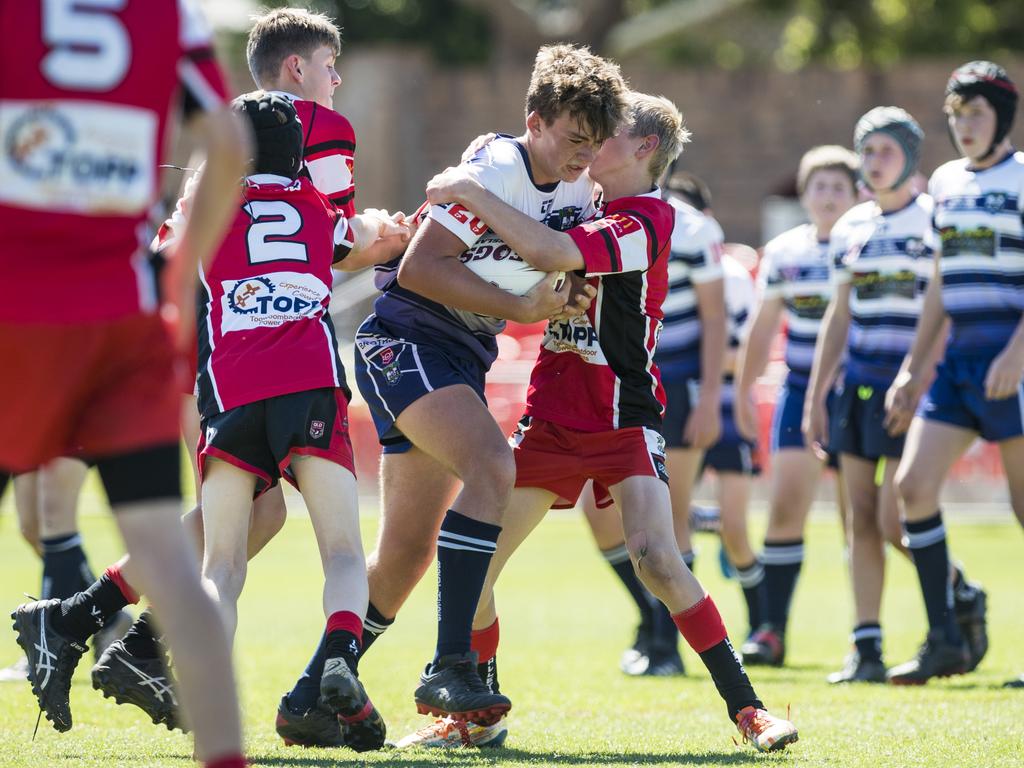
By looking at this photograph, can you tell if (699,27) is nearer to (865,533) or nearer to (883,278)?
(883,278)

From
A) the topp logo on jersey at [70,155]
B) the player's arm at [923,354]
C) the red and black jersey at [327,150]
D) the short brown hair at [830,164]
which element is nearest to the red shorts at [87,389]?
the topp logo on jersey at [70,155]

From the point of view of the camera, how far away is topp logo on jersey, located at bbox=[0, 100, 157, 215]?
2.79 m

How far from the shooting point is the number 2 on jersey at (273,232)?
15.0 ft

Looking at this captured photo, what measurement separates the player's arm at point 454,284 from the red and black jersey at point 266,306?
11.1 inches

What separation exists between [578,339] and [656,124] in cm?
75

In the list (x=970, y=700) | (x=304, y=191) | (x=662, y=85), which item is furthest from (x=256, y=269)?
(x=662, y=85)

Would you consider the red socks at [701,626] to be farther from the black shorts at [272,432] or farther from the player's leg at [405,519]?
the black shorts at [272,432]

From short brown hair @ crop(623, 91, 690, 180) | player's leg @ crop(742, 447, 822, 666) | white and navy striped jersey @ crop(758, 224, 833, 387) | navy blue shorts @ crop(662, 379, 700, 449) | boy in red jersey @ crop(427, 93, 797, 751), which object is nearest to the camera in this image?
boy in red jersey @ crop(427, 93, 797, 751)

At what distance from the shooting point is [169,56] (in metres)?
2.90

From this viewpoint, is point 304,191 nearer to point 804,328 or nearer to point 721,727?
point 721,727

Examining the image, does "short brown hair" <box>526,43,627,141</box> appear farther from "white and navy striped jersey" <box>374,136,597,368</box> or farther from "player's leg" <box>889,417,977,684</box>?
"player's leg" <box>889,417,977,684</box>

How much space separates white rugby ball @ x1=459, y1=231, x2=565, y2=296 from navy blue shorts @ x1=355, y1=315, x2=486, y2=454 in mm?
314

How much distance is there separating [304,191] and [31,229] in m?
1.93

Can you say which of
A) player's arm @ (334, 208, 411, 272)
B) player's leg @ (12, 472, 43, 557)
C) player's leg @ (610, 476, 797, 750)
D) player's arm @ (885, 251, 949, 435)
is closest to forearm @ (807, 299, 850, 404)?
player's arm @ (885, 251, 949, 435)
